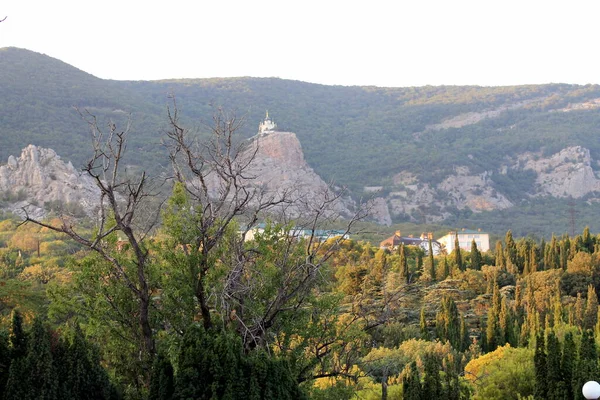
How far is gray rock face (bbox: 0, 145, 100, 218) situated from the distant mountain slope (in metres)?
10.4

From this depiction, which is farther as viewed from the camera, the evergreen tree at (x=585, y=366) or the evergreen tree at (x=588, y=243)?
the evergreen tree at (x=588, y=243)

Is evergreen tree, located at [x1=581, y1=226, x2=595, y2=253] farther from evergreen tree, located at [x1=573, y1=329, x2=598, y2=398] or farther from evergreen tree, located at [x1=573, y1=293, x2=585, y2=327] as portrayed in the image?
evergreen tree, located at [x1=573, y1=329, x2=598, y2=398]

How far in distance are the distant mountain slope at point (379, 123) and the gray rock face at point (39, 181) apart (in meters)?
10.4

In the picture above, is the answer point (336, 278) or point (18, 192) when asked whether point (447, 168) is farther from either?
point (336, 278)

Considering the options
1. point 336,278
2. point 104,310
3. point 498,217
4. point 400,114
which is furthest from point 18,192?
point 400,114

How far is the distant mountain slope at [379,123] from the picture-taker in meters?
96.4

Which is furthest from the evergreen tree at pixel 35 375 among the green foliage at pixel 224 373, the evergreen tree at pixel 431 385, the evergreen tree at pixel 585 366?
the evergreen tree at pixel 585 366

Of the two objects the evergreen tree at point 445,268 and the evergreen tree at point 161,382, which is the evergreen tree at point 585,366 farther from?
the evergreen tree at point 445,268

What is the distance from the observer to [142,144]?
89.2 meters

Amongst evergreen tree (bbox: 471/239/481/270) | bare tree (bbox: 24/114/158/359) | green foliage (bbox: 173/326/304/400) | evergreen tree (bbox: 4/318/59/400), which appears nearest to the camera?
green foliage (bbox: 173/326/304/400)

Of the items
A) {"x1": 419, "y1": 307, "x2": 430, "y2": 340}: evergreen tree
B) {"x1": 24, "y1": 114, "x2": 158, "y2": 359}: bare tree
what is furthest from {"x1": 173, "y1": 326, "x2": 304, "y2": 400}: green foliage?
{"x1": 419, "y1": 307, "x2": 430, "y2": 340}: evergreen tree

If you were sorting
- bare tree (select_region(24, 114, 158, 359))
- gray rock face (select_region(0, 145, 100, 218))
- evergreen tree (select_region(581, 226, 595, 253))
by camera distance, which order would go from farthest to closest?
1. gray rock face (select_region(0, 145, 100, 218))
2. evergreen tree (select_region(581, 226, 595, 253))
3. bare tree (select_region(24, 114, 158, 359))

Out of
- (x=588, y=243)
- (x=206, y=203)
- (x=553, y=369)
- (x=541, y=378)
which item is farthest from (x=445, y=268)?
(x=206, y=203)

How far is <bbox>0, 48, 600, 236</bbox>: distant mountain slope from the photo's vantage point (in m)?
96.4
